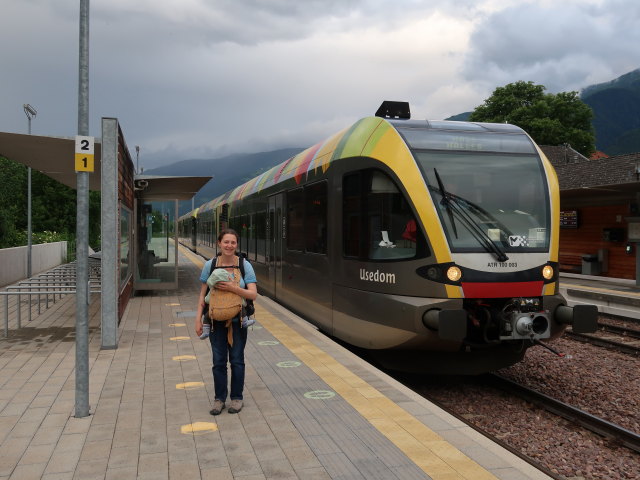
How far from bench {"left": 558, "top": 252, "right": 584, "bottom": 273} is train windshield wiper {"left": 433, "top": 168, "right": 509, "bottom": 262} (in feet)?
60.6

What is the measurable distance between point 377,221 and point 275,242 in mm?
5144

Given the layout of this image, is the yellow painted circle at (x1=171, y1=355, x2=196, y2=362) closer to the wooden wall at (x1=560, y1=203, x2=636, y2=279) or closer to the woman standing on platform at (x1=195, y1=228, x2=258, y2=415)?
the woman standing on platform at (x1=195, y1=228, x2=258, y2=415)

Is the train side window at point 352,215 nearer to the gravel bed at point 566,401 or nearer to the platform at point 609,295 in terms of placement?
the gravel bed at point 566,401

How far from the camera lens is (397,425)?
4.68 m

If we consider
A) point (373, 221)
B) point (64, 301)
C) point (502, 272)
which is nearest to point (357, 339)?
point (373, 221)

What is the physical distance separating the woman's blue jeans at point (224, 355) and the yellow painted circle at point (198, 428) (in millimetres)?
338

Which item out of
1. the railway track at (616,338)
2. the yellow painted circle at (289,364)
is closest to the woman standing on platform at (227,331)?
the yellow painted circle at (289,364)

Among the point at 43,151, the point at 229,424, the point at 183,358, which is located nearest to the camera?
the point at 229,424

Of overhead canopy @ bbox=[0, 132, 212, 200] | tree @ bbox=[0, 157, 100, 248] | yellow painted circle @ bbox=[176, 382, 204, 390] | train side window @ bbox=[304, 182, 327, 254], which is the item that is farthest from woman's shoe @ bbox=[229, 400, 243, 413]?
tree @ bbox=[0, 157, 100, 248]

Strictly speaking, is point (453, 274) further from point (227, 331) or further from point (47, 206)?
point (47, 206)

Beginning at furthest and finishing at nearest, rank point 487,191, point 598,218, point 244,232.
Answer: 1. point 598,218
2. point 244,232
3. point 487,191

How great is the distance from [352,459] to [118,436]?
1844mm

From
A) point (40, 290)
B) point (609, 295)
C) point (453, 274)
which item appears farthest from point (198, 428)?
point (609, 295)

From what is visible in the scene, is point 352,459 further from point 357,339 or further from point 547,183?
point 547,183
